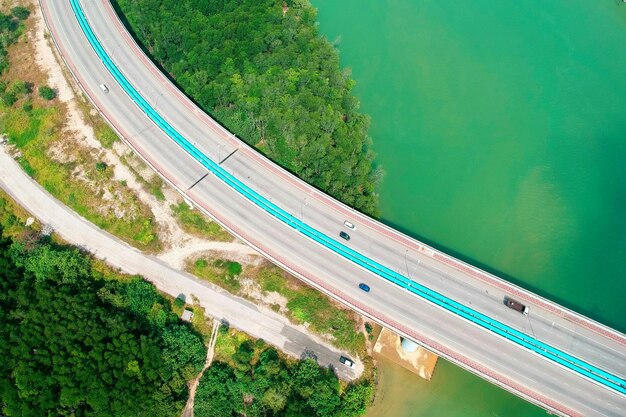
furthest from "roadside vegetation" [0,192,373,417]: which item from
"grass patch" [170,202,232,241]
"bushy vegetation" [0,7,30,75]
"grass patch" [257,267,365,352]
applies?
"bushy vegetation" [0,7,30,75]

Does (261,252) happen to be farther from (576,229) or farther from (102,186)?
(576,229)

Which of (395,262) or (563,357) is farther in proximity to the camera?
(395,262)

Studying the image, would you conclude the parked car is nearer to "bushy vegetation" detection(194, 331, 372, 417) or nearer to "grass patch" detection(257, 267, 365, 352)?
"grass patch" detection(257, 267, 365, 352)

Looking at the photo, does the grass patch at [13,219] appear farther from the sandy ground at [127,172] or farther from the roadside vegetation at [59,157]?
the sandy ground at [127,172]

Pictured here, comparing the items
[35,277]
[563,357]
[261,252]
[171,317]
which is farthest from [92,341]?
[563,357]

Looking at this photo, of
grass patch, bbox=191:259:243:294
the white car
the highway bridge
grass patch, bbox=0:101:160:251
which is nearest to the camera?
the highway bridge
